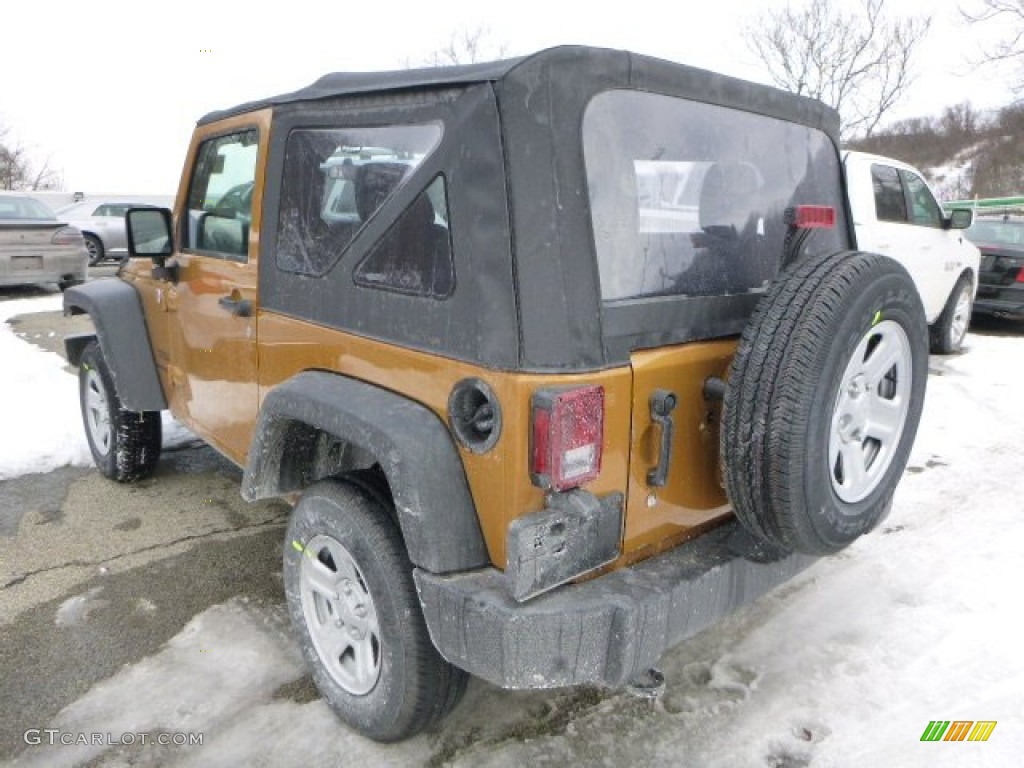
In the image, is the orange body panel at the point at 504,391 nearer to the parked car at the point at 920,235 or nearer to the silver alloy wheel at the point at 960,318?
the parked car at the point at 920,235

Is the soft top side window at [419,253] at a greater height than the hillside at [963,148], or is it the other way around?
the hillside at [963,148]

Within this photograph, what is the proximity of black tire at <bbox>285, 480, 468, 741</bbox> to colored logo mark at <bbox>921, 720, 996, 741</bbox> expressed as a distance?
1.46 meters

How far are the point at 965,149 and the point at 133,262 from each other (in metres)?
51.6

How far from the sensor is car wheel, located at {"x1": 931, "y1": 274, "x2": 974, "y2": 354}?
26.1 ft

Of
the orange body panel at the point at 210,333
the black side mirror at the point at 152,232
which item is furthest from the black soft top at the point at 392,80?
Result: the black side mirror at the point at 152,232

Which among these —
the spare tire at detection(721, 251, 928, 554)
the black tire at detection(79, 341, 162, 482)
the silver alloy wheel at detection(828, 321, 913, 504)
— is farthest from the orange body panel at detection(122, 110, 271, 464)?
the silver alloy wheel at detection(828, 321, 913, 504)

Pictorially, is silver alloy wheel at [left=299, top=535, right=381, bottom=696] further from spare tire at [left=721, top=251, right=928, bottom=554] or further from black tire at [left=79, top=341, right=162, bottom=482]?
black tire at [left=79, top=341, right=162, bottom=482]

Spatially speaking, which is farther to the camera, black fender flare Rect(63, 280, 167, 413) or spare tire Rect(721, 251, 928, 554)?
black fender flare Rect(63, 280, 167, 413)

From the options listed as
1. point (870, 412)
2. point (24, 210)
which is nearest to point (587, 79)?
point (870, 412)

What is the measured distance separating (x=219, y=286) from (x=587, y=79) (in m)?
1.81

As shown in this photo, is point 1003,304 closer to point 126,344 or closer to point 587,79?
point 587,79

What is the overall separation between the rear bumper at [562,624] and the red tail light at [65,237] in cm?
1143

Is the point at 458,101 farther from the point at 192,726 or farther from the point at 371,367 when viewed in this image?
the point at 192,726

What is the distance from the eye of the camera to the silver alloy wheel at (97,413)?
14.1 feet
